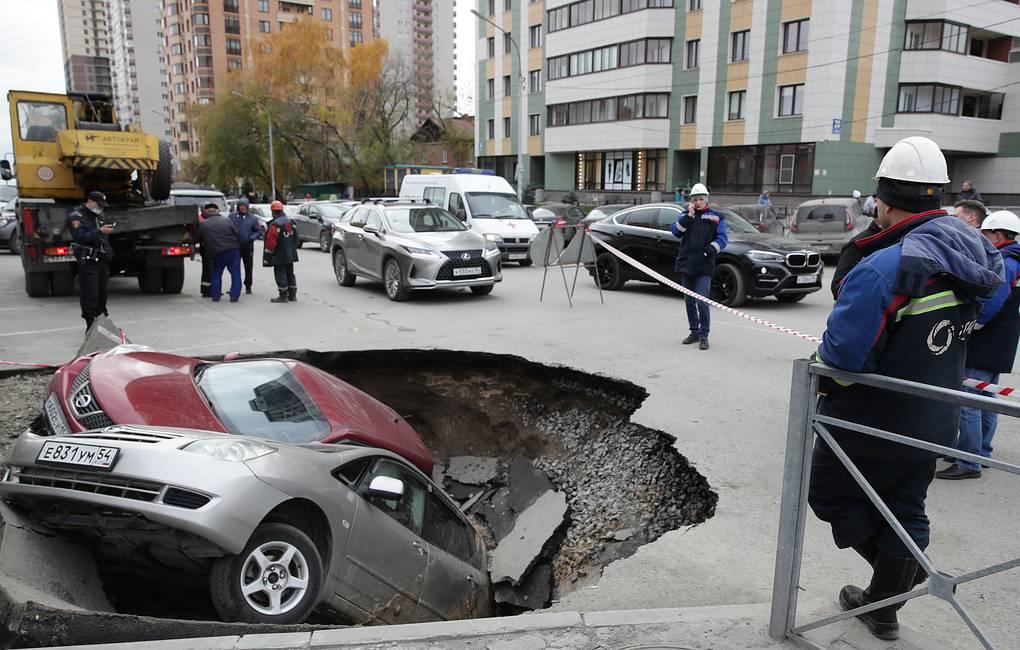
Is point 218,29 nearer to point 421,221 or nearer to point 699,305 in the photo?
point 421,221

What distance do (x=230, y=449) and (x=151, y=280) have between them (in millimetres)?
11843

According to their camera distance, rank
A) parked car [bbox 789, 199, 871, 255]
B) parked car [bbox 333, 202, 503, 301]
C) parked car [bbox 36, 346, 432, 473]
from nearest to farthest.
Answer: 1. parked car [bbox 36, 346, 432, 473]
2. parked car [bbox 333, 202, 503, 301]
3. parked car [bbox 789, 199, 871, 255]

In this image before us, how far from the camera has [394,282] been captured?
13133 millimetres

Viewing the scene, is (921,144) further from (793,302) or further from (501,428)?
(793,302)

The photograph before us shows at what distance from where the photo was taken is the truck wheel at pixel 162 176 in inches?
539

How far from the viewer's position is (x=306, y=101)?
53.6 m

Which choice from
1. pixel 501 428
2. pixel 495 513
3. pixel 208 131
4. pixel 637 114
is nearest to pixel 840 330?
pixel 495 513

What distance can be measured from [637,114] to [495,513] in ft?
135

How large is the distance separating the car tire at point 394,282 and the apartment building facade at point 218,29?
91.1 metres

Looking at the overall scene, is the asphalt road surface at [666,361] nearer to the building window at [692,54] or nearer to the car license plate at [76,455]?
the car license plate at [76,455]

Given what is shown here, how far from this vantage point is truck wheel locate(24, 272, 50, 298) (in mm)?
12791

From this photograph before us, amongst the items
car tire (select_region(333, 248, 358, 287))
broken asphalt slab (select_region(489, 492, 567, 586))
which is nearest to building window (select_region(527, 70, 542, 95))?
car tire (select_region(333, 248, 358, 287))

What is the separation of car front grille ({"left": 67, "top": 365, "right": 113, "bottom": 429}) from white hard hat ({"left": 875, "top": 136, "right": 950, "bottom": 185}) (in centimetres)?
392

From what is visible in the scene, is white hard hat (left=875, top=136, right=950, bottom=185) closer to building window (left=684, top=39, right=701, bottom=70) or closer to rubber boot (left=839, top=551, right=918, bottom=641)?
rubber boot (left=839, top=551, right=918, bottom=641)
